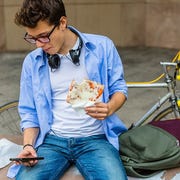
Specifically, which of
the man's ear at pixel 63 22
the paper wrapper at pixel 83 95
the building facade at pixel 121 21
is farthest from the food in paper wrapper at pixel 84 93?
the building facade at pixel 121 21

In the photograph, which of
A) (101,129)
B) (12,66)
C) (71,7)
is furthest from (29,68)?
(71,7)

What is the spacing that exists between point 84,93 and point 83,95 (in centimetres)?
1

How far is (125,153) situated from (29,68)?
0.82m

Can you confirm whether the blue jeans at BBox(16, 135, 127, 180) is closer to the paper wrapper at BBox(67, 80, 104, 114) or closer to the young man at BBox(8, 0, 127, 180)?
the young man at BBox(8, 0, 127, 180)

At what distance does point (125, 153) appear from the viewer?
296 cm

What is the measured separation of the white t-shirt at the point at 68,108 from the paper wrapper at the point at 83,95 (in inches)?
10.6

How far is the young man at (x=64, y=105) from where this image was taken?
275 cm

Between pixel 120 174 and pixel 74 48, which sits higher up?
pixel 74 48

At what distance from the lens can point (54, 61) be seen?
2887mm

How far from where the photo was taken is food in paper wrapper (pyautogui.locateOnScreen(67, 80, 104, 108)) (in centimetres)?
257

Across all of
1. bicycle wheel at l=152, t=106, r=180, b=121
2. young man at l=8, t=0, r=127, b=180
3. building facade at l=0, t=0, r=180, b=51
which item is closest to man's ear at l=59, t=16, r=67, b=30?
young man at l=8, t=0, r=127, b=180

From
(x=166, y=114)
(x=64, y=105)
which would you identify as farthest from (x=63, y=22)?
(x=166, y=114)

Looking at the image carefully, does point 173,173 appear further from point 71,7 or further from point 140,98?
point 71,7

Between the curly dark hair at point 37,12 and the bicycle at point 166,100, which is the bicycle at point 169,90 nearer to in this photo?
the bicycle at point 166,100
